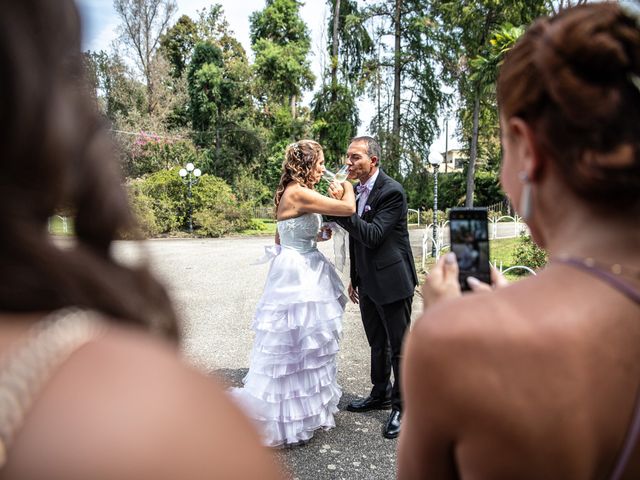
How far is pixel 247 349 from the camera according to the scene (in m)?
6.42

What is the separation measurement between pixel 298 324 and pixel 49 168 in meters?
3.63

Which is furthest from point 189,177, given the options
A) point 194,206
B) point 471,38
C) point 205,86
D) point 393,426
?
point 393,426

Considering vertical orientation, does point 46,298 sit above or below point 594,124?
below

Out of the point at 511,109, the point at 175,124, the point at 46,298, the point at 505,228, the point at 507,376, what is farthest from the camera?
the point at 175,124

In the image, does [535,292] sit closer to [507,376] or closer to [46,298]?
[507,376]

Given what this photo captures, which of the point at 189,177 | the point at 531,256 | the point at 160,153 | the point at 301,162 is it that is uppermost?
the point at 160,153

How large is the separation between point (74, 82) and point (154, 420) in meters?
0.42

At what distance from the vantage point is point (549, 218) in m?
1.16

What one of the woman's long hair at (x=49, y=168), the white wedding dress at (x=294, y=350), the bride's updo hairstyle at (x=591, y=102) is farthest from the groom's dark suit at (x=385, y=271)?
the woman's long hair at (x=49, y=168)

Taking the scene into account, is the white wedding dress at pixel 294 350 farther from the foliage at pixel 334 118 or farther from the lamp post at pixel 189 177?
the foliage at pixel 334 118

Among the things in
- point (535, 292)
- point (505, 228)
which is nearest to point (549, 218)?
point (535, 292)

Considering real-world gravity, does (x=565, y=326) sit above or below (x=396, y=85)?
below

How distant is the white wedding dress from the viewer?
13.3ft

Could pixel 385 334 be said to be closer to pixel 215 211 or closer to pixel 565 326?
pixel 565 326
